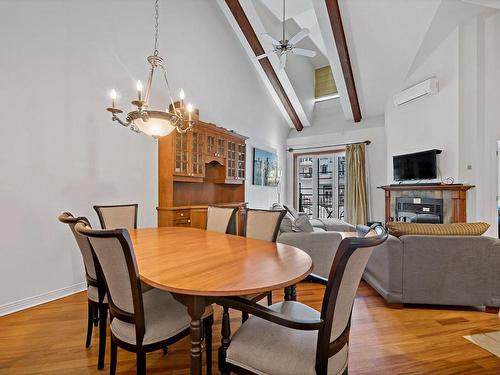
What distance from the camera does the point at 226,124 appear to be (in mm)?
5281

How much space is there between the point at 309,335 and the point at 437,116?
4956 mm

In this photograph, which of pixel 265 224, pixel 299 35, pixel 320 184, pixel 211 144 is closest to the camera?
pixel 265 224

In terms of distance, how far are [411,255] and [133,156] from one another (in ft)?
11.0

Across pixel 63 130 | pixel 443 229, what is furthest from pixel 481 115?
pixel 63 130

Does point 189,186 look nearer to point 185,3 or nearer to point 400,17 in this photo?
point 185,3

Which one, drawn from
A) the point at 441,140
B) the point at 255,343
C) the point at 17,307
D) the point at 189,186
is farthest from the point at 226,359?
the point at 441,140

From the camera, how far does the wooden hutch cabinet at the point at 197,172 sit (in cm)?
365

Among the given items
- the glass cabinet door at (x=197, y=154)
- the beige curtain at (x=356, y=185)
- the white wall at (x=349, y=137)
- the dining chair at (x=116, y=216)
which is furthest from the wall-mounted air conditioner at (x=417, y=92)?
Result: the dining chair at (x=116, y=216)

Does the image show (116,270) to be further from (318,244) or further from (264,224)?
(318,244)

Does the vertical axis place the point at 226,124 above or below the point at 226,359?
above

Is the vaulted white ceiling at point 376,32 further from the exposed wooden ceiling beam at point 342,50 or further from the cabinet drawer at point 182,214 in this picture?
the cabinet drawer at point 182,214

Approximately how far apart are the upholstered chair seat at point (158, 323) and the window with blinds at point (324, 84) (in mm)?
6913

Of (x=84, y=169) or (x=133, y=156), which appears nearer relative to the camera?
(x=84, y=169)

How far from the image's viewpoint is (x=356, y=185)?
634 centimetres
